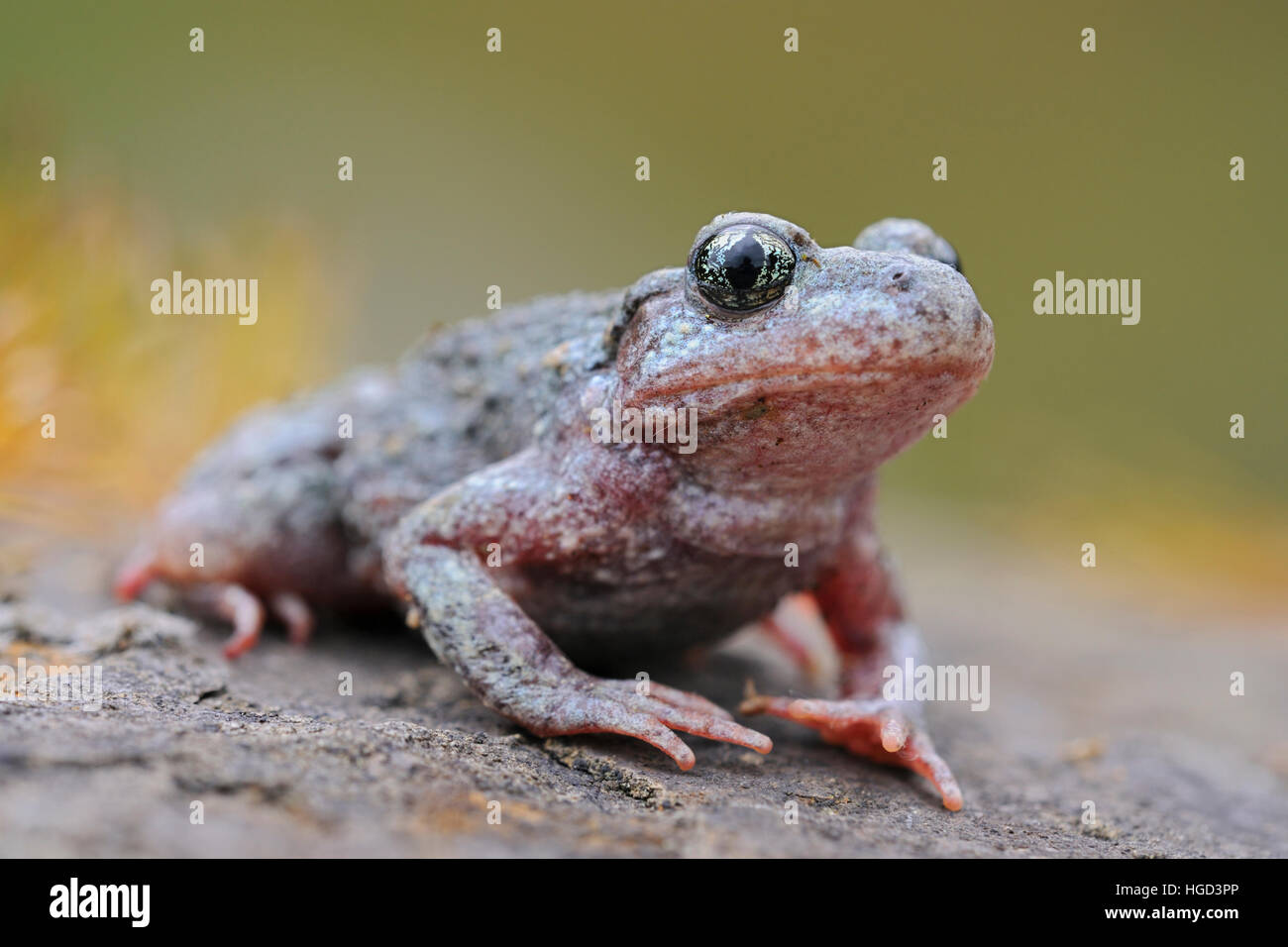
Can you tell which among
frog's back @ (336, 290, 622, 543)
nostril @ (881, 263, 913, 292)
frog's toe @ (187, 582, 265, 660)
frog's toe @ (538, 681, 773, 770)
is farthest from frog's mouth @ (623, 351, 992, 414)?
frog's toe @ (187, 582, 265, 660)

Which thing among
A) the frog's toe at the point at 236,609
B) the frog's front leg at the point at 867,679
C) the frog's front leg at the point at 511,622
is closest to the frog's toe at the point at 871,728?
the frog's front leg at the point at 867,679

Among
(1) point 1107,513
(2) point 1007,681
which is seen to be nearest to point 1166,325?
(1) point 1107,513

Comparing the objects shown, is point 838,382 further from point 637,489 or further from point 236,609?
point 236,609

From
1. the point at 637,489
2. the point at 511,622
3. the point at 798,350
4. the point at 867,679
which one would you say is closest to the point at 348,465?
the point at 511,622

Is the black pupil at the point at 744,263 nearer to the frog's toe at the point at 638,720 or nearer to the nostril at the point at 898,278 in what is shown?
the nostril at the point at 898,278

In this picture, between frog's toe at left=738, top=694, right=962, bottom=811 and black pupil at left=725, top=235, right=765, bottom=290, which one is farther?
frog's toe at left=738, top=694, right=962, bottom=811

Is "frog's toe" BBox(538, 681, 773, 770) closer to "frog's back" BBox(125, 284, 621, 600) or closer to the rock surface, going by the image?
the rock surface
